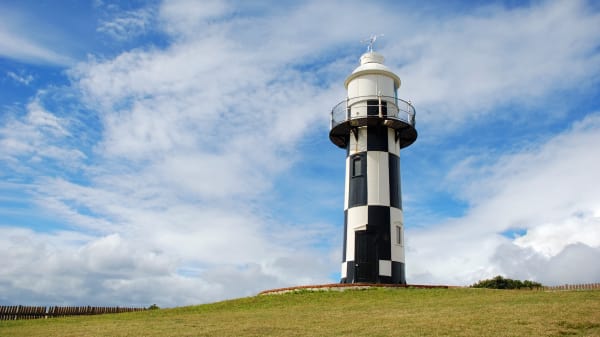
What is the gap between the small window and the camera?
94.8ft

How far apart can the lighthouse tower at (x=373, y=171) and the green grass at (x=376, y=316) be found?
2992 mm

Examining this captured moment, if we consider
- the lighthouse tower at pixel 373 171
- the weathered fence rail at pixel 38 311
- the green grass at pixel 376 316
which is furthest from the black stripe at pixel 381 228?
the weathered fence rail at pixel 38 311

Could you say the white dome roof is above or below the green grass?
above

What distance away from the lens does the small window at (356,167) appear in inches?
1137

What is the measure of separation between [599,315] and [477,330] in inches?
146

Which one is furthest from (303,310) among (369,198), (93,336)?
(369,198)

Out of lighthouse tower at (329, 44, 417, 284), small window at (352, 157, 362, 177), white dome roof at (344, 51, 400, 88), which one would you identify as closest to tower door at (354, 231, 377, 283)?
lighthouse tower at (329, 44, 417, 284)

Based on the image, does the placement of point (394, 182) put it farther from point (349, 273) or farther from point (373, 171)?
point (349, 273)

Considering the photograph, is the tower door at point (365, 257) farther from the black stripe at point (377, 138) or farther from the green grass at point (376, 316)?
the black stripe at point (377, 138)

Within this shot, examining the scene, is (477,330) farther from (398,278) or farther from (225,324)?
(398,278)

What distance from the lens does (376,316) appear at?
56.4 feet

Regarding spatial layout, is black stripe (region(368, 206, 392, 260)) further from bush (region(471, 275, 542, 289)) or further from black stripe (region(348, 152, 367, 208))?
bush (region(471, 275, 542, 289))

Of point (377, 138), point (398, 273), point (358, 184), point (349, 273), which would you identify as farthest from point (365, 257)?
point (377, 138)

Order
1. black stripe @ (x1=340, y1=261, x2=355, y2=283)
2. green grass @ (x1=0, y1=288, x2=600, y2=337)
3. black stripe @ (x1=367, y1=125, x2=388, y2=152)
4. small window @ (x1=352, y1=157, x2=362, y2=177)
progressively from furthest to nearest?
1. black stripe @ (x1=367, y1=125, x2=388, y2=152)
2. small window @ (x1=352, y1=157, x2=362, y2=177)
3. black stripe @ (x1=340, y1=261, x2=355, y2=283)
4. green grass @ (x1=0, y1=288, x2=600, y2=337)
